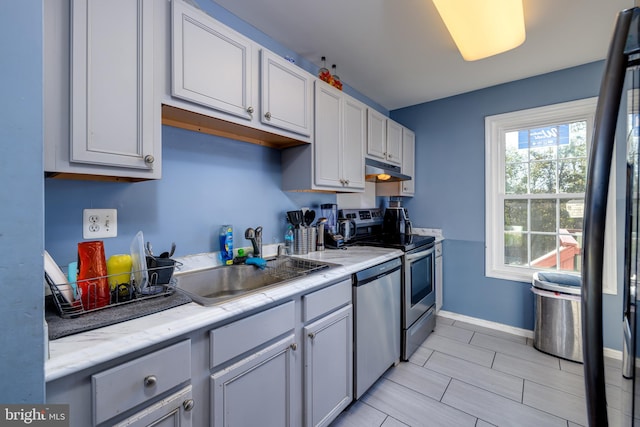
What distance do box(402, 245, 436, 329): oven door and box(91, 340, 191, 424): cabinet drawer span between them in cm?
165

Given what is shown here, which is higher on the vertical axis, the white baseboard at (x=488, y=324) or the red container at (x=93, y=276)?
the red container at (x=93, y=276)

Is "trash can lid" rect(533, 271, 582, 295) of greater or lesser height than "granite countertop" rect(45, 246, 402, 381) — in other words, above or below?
below

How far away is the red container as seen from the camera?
3.01ft

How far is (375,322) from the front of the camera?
1.78 meters

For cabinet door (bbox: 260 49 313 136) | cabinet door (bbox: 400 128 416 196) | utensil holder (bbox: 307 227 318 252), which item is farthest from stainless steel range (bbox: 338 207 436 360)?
cabinet door (bbox: 260 49 313 136)

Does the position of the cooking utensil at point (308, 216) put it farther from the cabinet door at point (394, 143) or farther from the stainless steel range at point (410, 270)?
the cabinet door at point (394, 143)

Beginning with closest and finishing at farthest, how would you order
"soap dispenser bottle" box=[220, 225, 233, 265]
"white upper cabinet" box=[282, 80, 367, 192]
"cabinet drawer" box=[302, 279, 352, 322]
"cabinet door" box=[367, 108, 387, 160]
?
"cabinet drawer" box=[302, 279, 352, 322] < "soap dispenser bottle" box=[220, 225, 233, 265] < "white upper cabinet" box=[282, 80, 367, 192] < "cabinet door" box=[367, 108, 387, 160]

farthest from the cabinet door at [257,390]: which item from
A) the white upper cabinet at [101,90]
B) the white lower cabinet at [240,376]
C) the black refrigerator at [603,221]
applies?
the black refrigerator at [603,221]

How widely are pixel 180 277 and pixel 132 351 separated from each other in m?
0.67

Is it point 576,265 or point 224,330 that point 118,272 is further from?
point 576,265

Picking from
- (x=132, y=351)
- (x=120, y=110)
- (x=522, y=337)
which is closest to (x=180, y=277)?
(x=132, y=351)

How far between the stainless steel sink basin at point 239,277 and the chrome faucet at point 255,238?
0.33ft

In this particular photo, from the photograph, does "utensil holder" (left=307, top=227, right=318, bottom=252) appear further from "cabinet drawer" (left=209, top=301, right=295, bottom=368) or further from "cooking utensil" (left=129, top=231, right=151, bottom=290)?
"cooking utensil" (left=129, top=231, right=151, bottom=290)

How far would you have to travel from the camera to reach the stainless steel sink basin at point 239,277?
142cm
